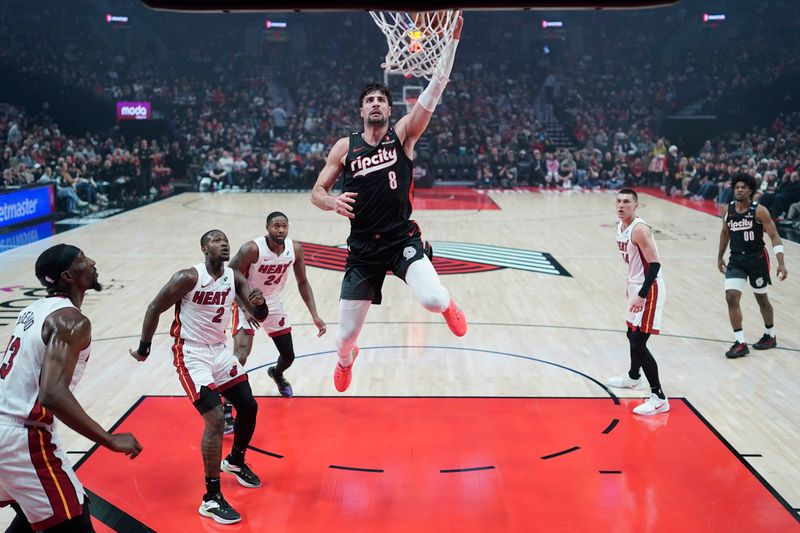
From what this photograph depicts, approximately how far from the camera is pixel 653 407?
603cm

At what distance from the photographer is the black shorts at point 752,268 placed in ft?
24.8

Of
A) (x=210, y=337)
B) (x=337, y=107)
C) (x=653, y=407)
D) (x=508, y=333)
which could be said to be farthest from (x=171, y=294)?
(x=337, y=107)

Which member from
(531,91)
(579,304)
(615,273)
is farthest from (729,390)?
(531,91)

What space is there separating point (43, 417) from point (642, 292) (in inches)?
166

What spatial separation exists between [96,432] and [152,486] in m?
1.86

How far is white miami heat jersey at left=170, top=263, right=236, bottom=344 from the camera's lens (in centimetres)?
466

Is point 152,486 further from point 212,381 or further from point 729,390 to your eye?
point 729,390

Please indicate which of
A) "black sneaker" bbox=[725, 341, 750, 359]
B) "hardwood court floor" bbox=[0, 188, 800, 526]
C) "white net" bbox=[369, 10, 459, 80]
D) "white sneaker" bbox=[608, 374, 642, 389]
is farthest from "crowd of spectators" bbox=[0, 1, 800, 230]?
"white net" bbox=[369, 10, 459, 80]

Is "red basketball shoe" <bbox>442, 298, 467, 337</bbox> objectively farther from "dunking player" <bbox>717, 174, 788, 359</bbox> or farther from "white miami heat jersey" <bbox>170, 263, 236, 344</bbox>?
"dunking player" <bbox>717, 174, 788, 359</bbox>

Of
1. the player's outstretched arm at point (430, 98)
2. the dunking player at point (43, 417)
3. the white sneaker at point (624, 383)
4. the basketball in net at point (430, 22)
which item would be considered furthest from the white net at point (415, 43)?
the white sneaker at point (624, 383)

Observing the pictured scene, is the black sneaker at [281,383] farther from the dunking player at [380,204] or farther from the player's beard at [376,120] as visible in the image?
the player's beard at [376,120]

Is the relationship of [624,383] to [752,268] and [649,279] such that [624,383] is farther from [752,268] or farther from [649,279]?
[752,268]

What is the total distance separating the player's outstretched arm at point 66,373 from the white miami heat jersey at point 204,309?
1.43m

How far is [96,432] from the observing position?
311 cm
